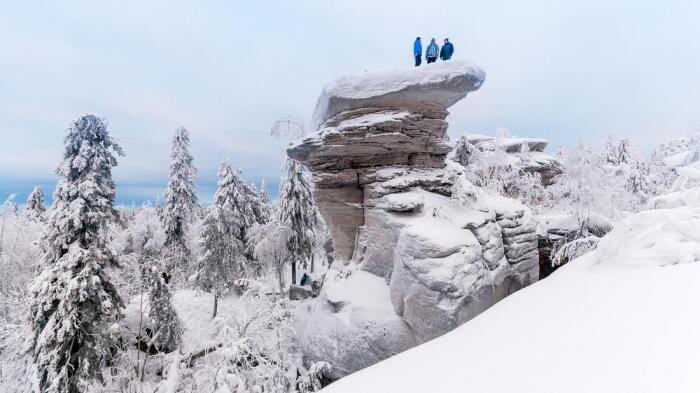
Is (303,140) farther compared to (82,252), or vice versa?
(303,140)

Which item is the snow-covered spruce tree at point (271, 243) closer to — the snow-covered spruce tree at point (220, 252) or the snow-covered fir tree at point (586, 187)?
the snow-covered spruce tree at point (220, 252)

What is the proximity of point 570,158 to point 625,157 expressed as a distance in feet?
90.0

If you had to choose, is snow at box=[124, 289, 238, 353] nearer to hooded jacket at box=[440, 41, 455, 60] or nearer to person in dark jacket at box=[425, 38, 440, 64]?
person in dark jacket at box=[425, 38, 440, 64]

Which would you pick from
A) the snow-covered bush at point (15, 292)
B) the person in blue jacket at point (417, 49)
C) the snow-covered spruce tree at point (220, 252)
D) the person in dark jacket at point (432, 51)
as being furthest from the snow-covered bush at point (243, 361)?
the person in dark jacket at point (432, 51)

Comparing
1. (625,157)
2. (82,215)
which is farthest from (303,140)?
(625,157)

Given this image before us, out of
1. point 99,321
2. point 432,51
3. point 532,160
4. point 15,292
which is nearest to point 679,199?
point 432,51

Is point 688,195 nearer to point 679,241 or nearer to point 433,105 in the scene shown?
point 679,241

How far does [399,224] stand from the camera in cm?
1416

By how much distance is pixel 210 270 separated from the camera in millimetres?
22562

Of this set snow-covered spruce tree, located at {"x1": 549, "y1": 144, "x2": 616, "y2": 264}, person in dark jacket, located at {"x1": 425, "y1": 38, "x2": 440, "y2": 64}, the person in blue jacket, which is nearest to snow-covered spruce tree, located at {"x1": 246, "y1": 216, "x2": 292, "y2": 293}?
the person in blue jacket

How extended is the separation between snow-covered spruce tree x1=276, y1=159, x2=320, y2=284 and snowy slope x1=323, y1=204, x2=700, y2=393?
22.4 meters

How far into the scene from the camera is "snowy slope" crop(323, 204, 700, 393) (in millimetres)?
2697

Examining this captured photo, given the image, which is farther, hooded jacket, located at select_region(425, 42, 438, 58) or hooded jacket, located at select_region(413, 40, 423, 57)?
hooded jacket, located at select_region(413, 40, 423, 57)

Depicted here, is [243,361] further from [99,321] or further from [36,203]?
[36,203]
